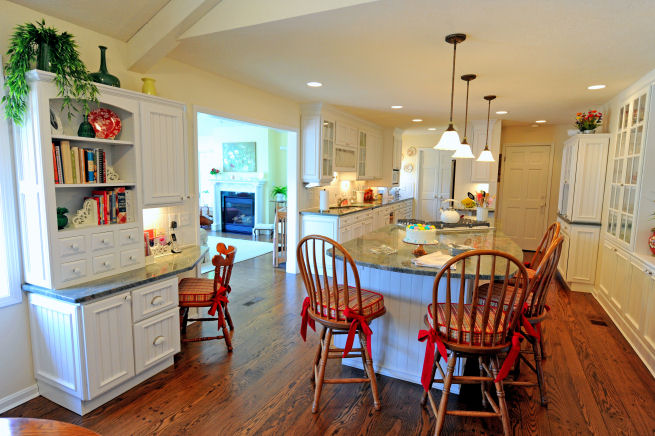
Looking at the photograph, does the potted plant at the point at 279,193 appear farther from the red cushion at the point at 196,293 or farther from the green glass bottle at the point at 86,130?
the green glass bottle at the point at 86,130

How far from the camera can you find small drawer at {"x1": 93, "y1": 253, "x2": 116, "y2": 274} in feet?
7.43

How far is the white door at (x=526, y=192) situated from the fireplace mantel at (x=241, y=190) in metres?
5.16

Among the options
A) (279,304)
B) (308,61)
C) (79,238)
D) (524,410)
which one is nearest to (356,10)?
(308,61)

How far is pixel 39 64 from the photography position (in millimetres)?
1980

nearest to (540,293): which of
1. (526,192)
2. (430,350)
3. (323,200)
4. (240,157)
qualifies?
(430,350)

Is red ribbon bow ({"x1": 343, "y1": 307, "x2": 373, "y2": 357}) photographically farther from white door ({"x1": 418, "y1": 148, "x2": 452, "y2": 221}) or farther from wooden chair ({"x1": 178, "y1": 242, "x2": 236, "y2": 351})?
white door ({"x1": 418, "y1": 148, "x2": 452, "y2": 221})

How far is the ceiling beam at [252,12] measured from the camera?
2.10 metres

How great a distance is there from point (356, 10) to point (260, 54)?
1.10 m

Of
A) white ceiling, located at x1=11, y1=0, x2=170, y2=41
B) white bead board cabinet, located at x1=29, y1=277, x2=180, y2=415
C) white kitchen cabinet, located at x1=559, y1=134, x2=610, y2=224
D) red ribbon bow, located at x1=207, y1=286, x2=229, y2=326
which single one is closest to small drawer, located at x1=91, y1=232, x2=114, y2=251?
white bead board cabinet, located at x1=29, y1=277, x2=180, y2=415

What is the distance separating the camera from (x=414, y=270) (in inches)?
83.3

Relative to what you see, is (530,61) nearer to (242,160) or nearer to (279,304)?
(279,304)

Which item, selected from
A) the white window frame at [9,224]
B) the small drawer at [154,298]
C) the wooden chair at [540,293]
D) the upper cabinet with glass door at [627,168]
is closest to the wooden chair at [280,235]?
the small drawer at [154,298]

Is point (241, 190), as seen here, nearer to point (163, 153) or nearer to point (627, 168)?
point (163, 153)

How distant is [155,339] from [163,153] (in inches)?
52.8
